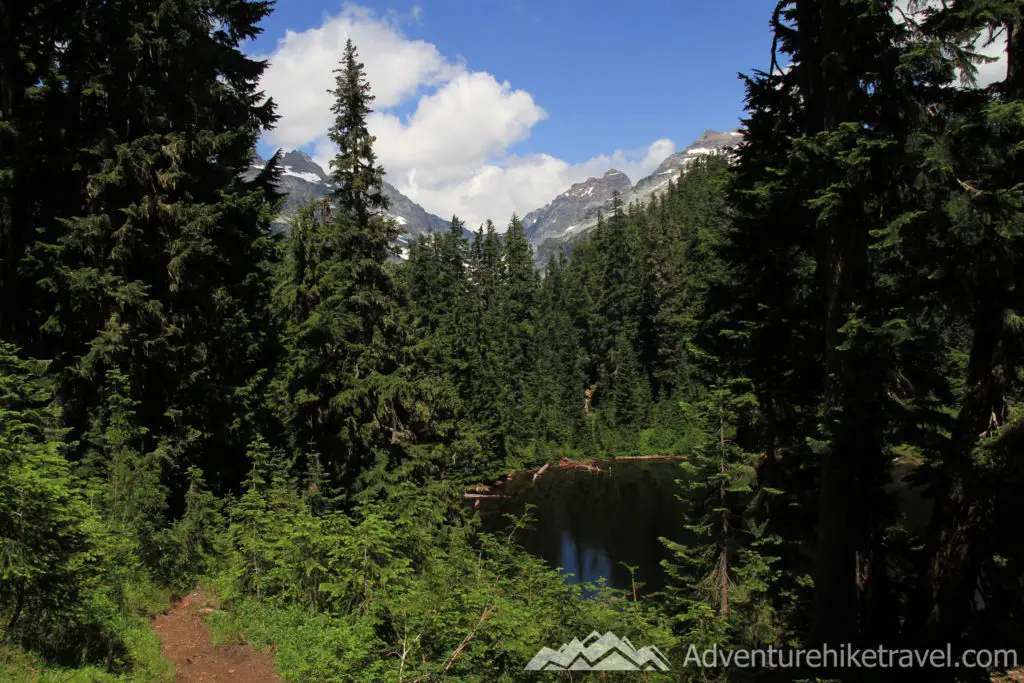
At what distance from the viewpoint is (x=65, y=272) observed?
38.5 ft

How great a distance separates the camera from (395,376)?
17.0m

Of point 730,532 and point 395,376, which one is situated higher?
point 395,376

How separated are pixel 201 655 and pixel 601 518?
27387 millimetres

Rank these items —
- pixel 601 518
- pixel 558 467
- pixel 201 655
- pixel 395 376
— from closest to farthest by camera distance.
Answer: pixel 201 655 → pixel 395 376 → pixel 601 518 → pixel 558 467

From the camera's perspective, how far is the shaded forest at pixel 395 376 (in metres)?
6.58

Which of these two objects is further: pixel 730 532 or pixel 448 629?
pixel 730 532

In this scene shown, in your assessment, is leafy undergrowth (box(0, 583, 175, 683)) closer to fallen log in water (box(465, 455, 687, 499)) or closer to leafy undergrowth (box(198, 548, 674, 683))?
leafy undergrowth (box(198, 548, 674, 683))

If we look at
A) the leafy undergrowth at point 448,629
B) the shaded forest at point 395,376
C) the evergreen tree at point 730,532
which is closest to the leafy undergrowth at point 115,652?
the shaded forest at point 395,376

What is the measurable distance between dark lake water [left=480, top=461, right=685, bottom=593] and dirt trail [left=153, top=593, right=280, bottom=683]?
10.9 metres

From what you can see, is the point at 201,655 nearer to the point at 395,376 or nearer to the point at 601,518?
the point at 395,376

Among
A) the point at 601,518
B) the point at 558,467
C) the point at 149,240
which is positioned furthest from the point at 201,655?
the point at 558,467

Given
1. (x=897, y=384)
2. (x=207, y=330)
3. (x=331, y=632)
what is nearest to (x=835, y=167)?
(x=897, y=384)

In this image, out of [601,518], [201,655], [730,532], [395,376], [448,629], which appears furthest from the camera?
[601,518]

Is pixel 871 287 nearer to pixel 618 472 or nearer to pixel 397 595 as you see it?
pixel 397 595
